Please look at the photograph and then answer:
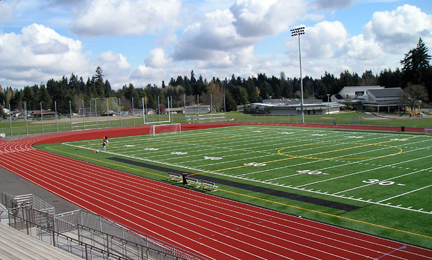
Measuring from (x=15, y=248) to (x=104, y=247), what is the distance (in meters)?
2.37

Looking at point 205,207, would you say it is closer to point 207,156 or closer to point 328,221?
point 328,221

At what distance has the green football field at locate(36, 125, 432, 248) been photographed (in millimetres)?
13906

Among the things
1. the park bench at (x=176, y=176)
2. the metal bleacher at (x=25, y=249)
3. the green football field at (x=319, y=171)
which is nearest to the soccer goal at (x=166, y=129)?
the green football field at (x=319, y=171)

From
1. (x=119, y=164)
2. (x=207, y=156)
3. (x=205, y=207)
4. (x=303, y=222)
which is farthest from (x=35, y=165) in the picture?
(x=303, y=222)

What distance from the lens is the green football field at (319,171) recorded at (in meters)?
13.9

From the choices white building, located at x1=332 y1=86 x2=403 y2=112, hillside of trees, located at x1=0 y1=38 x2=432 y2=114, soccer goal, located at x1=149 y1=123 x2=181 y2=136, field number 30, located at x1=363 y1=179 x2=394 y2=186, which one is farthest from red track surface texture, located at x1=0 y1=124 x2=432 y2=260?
white building, located at x1=332 y1=86 x2=403 y2=112

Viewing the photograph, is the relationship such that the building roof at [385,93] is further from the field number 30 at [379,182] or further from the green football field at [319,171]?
the field number 30 at [379,182]

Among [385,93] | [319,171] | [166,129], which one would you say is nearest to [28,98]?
[166,129]

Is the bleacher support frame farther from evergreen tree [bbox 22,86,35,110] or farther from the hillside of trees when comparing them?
evergreen tree [bbox 22,86,35,110]

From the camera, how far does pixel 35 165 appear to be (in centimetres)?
2795

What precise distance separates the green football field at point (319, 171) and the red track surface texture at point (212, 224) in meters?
1.00

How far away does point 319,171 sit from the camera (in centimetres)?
2195

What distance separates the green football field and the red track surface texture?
3.29 feet

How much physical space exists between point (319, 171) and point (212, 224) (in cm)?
1060
